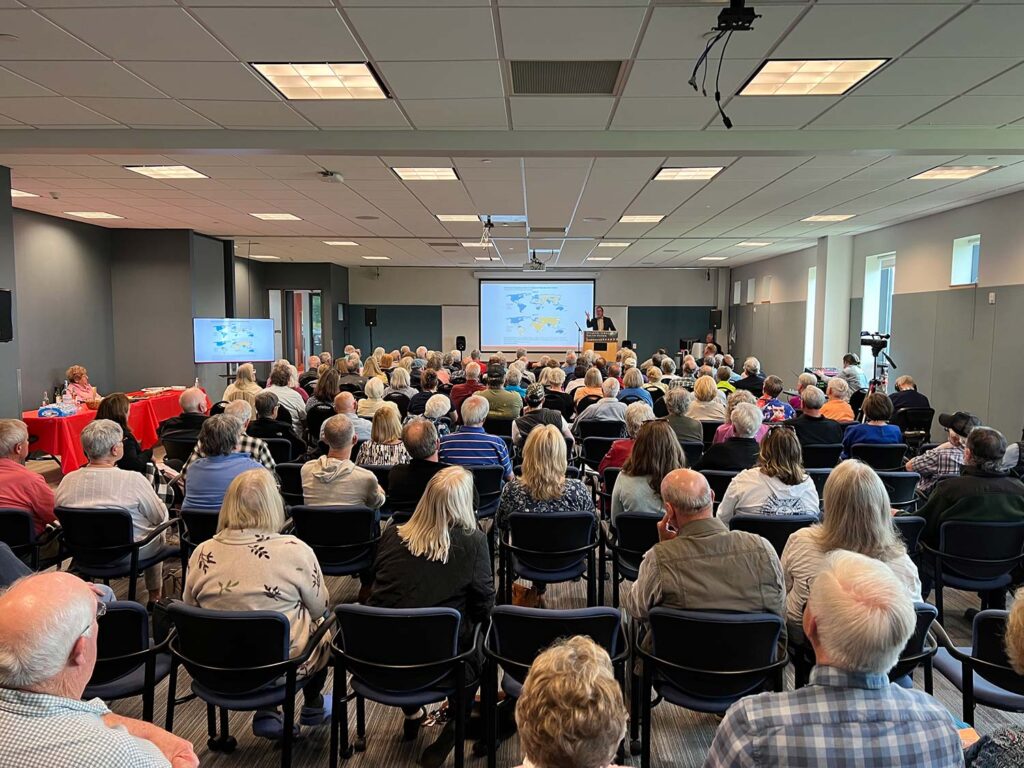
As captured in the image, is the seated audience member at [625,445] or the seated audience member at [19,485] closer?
the seated audience member at [19,485]

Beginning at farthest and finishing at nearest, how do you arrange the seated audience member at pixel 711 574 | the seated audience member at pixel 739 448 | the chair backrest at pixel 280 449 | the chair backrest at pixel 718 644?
the chair backrest at pixel 280 449 → the seated audience member at pixel 739 448 → the seated audience member at pixel 711 574 → the chair backrest at pixel 718 644

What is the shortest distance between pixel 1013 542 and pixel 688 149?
13.1 feet

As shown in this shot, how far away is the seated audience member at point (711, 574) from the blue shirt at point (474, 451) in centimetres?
241

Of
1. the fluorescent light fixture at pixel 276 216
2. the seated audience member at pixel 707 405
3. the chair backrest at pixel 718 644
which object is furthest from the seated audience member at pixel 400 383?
the chair backrest at pixel 718 644

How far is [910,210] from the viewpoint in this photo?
973 cm

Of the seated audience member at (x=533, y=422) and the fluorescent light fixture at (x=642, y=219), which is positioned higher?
the fluorescent light fixture at (x=642, y=219)

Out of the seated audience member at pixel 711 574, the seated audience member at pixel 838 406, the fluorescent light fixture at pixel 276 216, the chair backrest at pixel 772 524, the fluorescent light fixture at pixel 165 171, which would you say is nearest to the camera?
the seated audience member at pixel 711 574

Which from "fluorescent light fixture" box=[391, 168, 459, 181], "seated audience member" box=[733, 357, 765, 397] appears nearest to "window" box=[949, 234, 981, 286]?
"seated audience member" box=[733, 357, 765, 397]

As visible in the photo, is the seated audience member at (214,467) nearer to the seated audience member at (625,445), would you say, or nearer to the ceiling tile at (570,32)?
the seated audience member at (625,445)

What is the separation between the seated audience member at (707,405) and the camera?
6.48 metres

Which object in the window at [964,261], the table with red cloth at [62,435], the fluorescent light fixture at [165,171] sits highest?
the fluorescent light fixture at [165,171]

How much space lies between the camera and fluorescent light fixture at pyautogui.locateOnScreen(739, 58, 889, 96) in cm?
420

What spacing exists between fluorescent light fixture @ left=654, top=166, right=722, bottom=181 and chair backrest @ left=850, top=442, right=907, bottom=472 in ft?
10.8

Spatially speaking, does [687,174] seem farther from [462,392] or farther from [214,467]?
[214,467]
